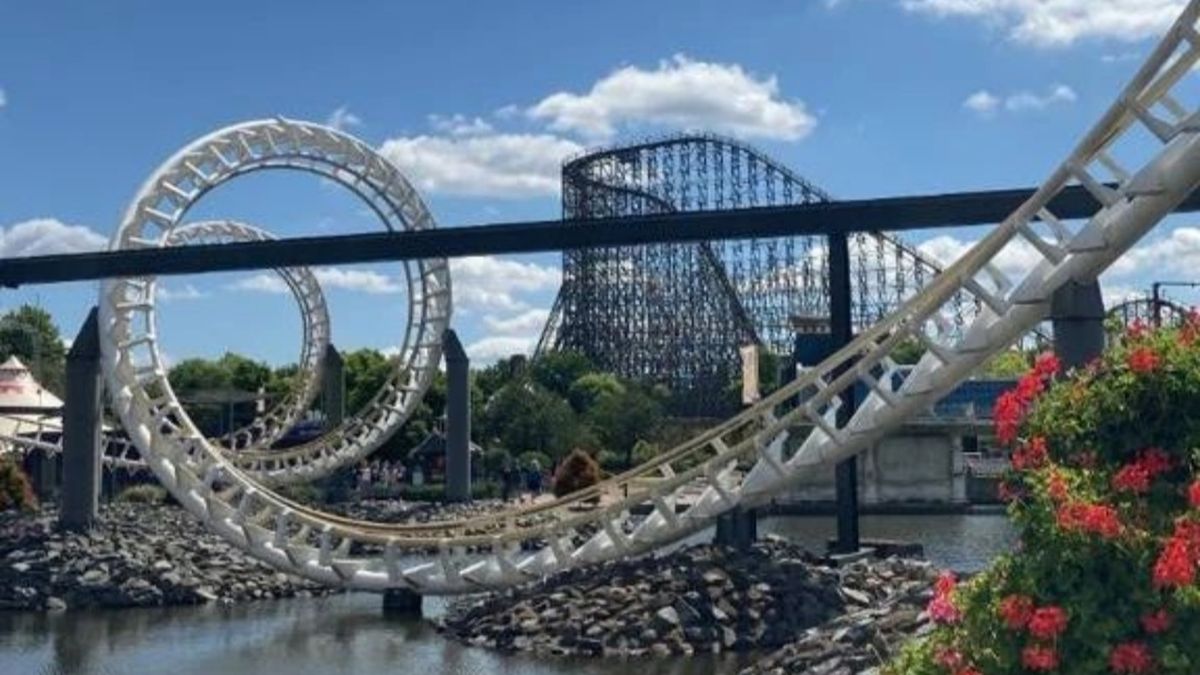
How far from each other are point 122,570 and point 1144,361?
953 inches

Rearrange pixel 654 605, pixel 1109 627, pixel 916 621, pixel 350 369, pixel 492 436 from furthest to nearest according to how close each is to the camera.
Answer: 1. pixel 350 369
2. pixel 492 436
3. pixel 654 605
4. pixel 916 621
5. pixel 1109 627

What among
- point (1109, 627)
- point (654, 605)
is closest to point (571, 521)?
point (654, 605)

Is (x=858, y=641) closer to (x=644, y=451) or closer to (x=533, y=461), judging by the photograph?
(x=533, y=461)

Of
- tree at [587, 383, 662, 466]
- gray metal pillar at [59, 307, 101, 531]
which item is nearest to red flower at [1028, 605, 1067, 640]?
gray metal pillar at [59, 307, 101, 531]

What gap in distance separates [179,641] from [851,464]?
10.6 meters

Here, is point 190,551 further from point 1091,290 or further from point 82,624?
point 1091,290

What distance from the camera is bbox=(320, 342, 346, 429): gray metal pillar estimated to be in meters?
51.7

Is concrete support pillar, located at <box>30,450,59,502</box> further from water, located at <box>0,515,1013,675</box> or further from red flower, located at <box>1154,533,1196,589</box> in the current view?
red flower, located at <box>1154,533,1196,589</box>

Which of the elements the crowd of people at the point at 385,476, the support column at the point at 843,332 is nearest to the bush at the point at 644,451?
the crowd of people at the point at 385,476

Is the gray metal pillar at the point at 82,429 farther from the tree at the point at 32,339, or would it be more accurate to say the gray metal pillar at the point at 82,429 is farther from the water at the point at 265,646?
the tree at the point at 32,339

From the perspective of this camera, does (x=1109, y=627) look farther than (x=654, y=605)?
No

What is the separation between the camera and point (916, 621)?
14219mm

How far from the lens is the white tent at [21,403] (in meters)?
57.0

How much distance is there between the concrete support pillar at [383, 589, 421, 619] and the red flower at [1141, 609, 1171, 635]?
19.9 metres
